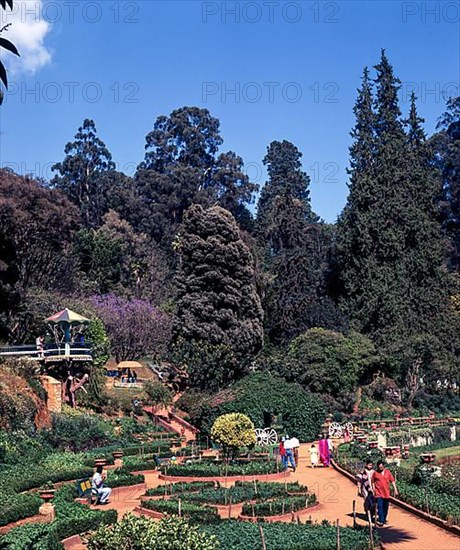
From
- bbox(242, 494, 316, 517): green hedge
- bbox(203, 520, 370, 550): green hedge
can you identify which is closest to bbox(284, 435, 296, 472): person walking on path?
bbox(242, 494, 316, 517): green hedge

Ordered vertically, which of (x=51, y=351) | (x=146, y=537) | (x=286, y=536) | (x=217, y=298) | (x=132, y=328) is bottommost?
(x=286, y=536)

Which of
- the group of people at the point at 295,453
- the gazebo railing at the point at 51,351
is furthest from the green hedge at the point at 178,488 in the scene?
the gazebo railing at the point at 51,351

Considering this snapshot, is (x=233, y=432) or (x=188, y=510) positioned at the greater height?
(x=233, y=432)

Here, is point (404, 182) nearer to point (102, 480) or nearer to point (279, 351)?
point (279, 351)

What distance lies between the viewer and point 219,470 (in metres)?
21.2

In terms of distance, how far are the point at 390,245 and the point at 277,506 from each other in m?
32.8

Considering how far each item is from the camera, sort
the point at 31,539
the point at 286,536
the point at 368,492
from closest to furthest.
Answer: the point at 31,539
the point at 286,536
the point at 368,492

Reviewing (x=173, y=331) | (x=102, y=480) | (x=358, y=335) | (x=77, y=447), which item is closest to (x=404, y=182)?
(x=358, y=335)

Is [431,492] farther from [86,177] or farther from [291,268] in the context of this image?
[86,177]

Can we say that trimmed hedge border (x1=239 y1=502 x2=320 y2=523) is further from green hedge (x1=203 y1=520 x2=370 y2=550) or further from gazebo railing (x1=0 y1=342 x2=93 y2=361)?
gazebo railing (x1=0 y1=342 x2=93 y2=361)

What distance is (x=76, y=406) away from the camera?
103 ft

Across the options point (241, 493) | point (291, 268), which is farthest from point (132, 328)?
point (241, 493)

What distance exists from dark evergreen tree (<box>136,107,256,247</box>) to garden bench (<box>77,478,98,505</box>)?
158 ft

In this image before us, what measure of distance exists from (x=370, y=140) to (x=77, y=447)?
3350cm
